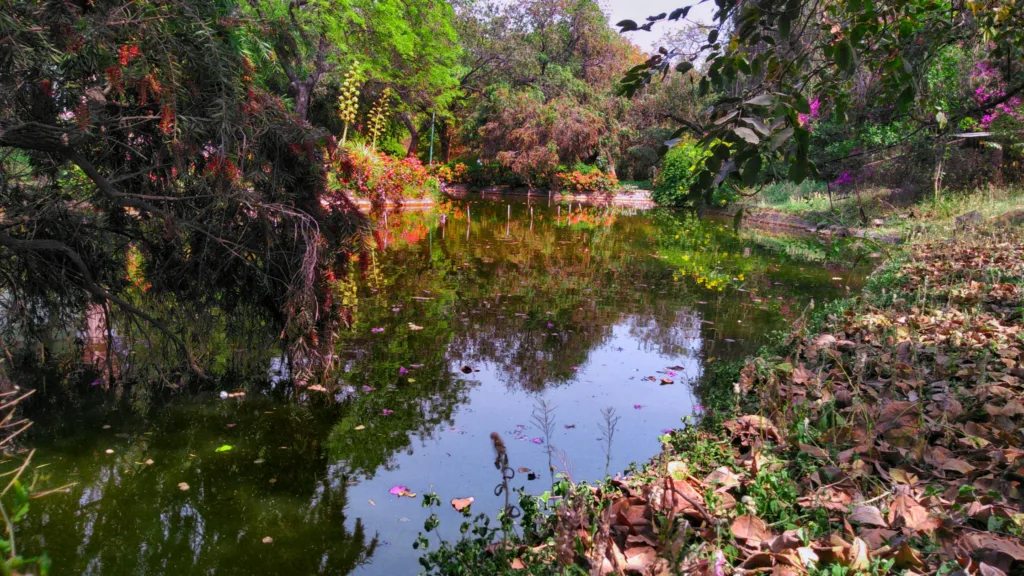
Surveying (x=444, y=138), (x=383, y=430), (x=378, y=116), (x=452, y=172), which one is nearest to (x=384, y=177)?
Result: (x=378, y=116)

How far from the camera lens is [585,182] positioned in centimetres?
2970

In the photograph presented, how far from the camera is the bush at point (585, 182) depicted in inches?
1168

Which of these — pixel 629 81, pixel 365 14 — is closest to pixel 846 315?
pixel 629 81

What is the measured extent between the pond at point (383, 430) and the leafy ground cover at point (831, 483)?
1.38ft

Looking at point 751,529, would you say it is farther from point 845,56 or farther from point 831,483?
point 845,56

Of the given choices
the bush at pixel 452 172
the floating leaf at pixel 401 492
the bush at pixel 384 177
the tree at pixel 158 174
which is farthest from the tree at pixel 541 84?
the floating leaf at pixel 401 492

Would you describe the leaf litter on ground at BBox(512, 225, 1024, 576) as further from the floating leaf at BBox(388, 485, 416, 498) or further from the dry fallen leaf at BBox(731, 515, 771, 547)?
the floating leaf at BBox(388, 485, 416, 498)

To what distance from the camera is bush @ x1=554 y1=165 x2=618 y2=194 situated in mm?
29656

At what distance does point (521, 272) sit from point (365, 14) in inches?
537

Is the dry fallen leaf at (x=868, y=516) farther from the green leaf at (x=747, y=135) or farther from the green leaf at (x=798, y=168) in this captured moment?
the green leaf at (x=747, y=135)

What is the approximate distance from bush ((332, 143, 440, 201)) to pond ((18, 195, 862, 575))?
312 inches

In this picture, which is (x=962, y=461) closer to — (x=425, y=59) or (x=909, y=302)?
(x=909, y=302)

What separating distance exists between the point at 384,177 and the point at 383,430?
1400 cm

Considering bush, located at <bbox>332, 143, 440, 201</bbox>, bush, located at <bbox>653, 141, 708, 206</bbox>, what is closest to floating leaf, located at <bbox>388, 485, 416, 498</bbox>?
bush, located at <bbox>332, 143, 440, 201</bbox>
